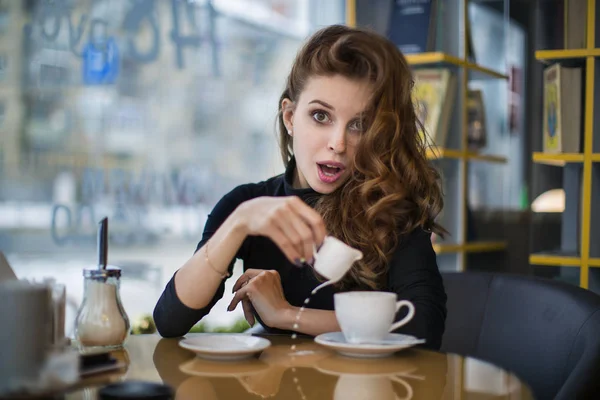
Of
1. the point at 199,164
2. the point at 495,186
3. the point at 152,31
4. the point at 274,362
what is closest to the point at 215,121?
the point at 199,164

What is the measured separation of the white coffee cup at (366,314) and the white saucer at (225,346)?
0.14 m

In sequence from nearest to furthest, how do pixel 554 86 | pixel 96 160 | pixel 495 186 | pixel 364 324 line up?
pixel 364 324 → pixel 554 86 → pixel 96 160 → pixel 495 186

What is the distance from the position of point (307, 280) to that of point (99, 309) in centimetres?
55

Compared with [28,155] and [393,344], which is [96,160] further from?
[393,344]

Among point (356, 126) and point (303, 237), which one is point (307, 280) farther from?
point (303, 237)

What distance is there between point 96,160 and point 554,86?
186cm

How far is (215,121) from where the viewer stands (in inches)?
144

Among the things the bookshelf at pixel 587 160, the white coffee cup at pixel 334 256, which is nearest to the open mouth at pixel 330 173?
the white coffee cup at pixel 334 256

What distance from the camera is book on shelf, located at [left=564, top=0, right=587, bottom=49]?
2.83 metres

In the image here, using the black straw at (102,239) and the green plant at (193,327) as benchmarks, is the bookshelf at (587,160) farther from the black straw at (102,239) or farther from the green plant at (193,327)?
the black straw at (102,239)

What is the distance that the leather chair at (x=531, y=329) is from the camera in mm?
1312

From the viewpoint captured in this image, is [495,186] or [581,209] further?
[495,186]

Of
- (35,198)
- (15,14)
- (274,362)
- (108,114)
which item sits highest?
(15,14)

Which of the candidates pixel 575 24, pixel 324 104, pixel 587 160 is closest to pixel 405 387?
pixel 324 104
